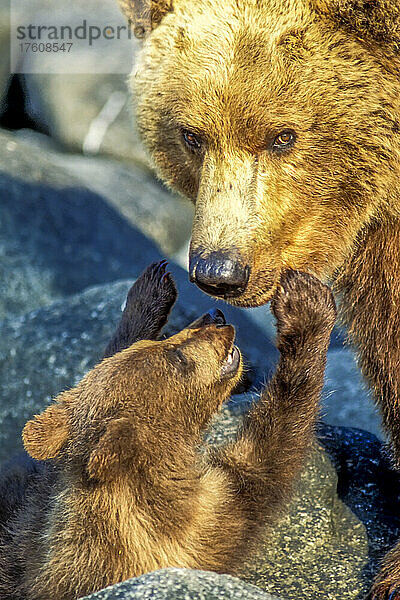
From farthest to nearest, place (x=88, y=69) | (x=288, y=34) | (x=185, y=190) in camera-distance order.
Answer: (x=88, y=69)
(x=185, y=190)
(x=288, y=34)

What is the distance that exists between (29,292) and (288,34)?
5023mm

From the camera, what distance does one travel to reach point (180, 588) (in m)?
3.68

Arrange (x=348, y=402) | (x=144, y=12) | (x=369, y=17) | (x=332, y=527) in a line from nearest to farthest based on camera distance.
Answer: (x=369, y=17), (x=144, y=12), (x=332, y=527), (x=348, y=402)

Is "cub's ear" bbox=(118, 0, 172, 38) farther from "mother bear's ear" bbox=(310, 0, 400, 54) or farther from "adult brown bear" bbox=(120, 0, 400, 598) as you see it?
"mother bear's ear" bbox=(310, 0, 400, 54)

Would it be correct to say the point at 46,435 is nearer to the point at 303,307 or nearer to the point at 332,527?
the point at 303,307

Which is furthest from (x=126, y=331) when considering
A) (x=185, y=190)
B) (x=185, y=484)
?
(x=185, y=484)

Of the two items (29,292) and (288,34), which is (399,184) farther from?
(29,292)

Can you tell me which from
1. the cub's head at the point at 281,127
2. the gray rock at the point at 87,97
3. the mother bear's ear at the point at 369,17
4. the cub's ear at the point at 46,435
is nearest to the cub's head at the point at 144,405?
the cub's ear at the point at 46,435

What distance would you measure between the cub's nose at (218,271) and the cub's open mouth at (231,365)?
51 cm

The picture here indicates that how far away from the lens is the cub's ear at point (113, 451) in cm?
399

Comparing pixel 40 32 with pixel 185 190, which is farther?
pixel 40 32

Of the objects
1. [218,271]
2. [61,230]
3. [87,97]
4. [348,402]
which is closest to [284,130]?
[218,271]

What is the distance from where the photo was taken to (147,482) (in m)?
4.18

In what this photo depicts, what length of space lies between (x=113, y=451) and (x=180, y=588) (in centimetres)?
66
